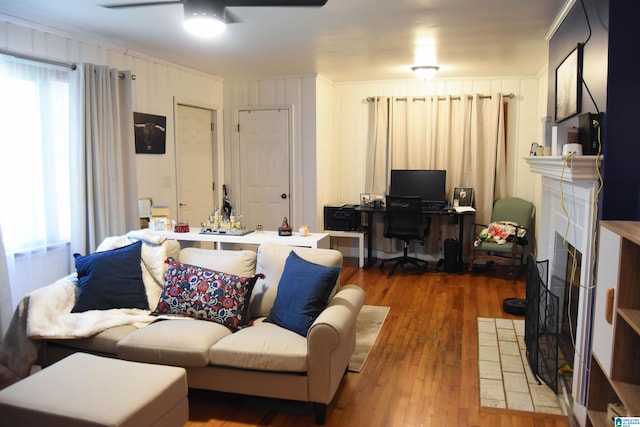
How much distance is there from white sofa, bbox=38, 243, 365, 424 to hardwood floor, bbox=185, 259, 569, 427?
0.57 ft

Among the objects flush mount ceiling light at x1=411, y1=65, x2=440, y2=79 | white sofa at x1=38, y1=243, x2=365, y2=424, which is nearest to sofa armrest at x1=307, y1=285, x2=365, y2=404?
white sofa at x1=38, y1=243, x2=365, y2=424

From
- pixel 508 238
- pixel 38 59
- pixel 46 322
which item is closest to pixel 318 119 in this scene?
pixel 508 238

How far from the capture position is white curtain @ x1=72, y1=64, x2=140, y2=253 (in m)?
4.10

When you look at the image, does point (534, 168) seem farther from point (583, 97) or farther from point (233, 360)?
point (233, 360)

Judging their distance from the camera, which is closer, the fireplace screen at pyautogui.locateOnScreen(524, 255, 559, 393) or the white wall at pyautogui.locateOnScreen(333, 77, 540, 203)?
the fireplace screen at pyautogui.locateOnScreen(524, 255, 559, 393)

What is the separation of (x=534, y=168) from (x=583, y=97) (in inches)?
33.0

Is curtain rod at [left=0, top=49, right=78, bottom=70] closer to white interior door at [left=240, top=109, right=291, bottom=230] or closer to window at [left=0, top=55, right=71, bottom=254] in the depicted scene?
window at [left=0, top=55, right=71, bottom=254]

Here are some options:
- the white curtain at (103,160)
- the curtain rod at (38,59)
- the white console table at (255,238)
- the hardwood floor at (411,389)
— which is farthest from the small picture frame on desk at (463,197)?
the curtain rod at (38,59)

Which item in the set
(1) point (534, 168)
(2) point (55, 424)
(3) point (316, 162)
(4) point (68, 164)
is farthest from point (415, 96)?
(2) point (55, 424)

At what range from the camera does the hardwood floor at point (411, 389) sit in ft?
9.12

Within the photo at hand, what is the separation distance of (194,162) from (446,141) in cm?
318

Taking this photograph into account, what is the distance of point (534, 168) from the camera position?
12.2ft

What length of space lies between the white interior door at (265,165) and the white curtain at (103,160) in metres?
2.18

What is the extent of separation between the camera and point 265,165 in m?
6.59
